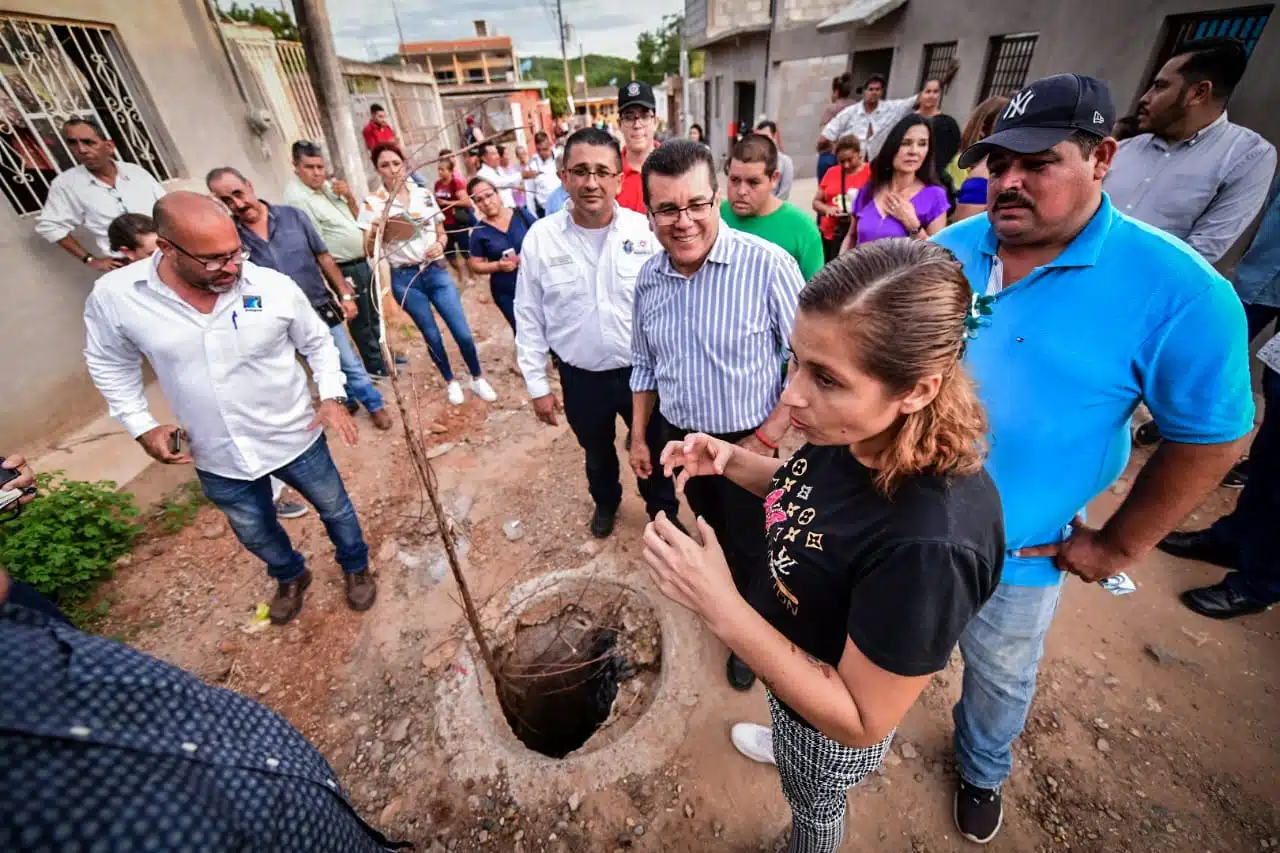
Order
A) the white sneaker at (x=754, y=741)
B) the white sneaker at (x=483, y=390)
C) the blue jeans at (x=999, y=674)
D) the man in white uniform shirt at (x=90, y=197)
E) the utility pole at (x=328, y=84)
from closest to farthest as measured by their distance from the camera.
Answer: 1. the blue jeans at (x=999, y=674)
2. the white sneaker at (x=754, y=741)
3. the man in white uniform shirt at (x=90, y=197)
4. the white sneaker at (x=483, y=390)
5. the utility pole at (x=328, y=84)

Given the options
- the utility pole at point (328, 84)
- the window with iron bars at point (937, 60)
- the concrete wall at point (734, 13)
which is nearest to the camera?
the utility pole at point (328, 84)

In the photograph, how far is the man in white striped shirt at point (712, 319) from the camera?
6.52 feet

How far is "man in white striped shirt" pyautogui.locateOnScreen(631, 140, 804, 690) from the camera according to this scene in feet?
6.52

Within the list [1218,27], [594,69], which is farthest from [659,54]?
[1218,27]

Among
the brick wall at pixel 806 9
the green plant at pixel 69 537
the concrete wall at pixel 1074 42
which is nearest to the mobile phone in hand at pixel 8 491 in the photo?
the green plant at pixel 69 537

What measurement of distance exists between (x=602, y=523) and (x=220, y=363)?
217cm

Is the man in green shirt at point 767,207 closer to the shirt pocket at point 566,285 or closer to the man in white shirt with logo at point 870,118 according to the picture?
the shirt pocket at point 566,285

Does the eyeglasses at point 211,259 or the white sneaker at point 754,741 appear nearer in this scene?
the eyeglasses at point 211,259

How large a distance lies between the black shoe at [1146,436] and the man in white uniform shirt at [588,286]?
3.56 m

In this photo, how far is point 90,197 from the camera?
13.0ft

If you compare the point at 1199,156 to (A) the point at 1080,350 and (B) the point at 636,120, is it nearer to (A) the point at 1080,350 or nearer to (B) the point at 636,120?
(A) the point at 1080,350

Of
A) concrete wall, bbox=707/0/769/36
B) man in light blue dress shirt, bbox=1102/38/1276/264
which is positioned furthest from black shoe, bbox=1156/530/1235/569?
concrete wall, bbox=707/0/769/36

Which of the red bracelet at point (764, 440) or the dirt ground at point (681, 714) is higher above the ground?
the red bracelet at point (764, 440)

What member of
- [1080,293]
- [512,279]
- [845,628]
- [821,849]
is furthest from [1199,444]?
[512,279]
